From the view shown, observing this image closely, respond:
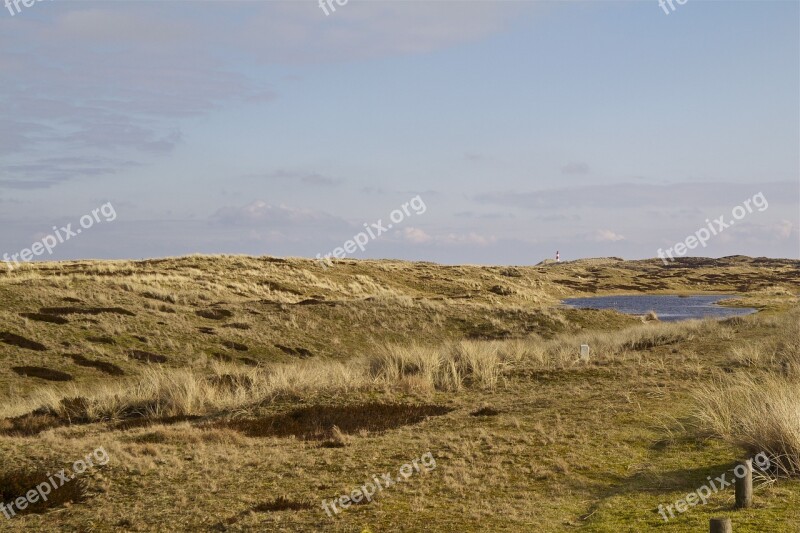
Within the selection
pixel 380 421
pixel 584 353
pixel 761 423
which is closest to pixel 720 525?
pixel 761 423

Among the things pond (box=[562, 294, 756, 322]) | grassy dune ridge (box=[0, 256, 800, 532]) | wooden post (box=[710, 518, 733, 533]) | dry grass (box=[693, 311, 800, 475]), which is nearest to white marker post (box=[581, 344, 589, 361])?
grassy dune ridge (box=[0, 256, 800, 532])

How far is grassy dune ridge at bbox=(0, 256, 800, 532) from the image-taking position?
407 inches

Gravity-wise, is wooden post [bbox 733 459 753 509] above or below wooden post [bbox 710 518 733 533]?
below

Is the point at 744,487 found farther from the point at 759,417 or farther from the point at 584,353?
the point at 584,353

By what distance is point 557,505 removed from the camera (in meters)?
10.3

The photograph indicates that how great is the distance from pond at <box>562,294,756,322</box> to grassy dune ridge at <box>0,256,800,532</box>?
26.1m

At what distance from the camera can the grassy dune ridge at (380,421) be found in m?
10.3

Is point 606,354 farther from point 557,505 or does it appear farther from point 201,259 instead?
point 201,259

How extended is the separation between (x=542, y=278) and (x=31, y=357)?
3612 inches

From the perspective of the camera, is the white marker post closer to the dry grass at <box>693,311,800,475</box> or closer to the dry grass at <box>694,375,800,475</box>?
the dry grass at <box>693,311,800,475</box>

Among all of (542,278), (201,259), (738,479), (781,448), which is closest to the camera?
(738,479)

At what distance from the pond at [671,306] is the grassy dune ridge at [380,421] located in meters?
26.1

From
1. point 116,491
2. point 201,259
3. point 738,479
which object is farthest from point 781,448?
point 201,259

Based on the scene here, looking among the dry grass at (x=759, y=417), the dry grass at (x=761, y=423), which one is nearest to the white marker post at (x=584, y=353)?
the dry grass at (x=759, y=417)
